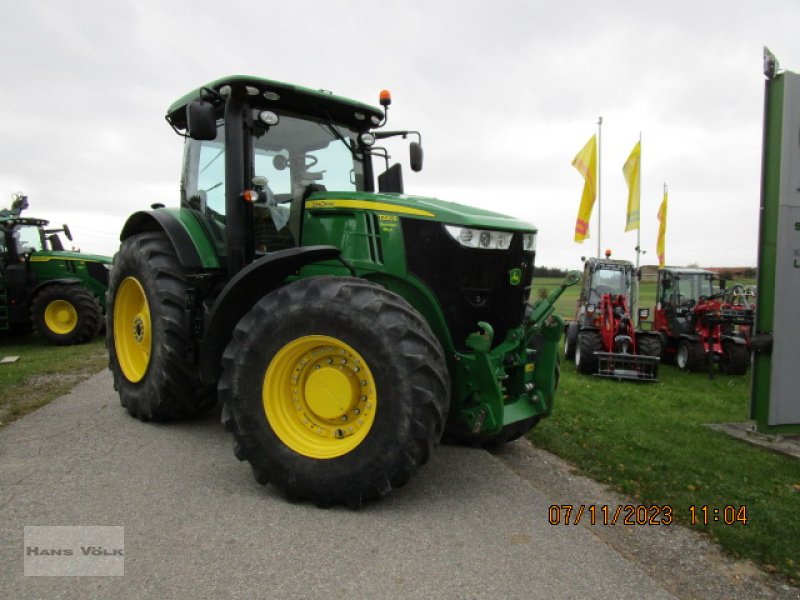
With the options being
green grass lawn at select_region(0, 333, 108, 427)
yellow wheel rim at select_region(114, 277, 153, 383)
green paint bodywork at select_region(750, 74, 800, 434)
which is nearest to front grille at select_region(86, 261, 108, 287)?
green grass lawn at select_region(0, 333, 108, 427)

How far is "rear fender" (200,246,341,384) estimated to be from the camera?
371 centimetres

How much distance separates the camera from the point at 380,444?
130 inches

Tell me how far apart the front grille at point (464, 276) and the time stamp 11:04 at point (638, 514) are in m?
1.20

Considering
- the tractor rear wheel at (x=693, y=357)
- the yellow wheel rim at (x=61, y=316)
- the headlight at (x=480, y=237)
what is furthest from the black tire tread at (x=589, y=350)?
the yellow wheel rim at (x=61, y=316)

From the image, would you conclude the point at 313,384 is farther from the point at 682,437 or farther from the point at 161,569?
the point at 682,437

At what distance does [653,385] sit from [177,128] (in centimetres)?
800

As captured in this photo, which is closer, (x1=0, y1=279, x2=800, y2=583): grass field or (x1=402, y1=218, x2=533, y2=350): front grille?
(x1=0, y1=279, x2=800, y2=583): grass field

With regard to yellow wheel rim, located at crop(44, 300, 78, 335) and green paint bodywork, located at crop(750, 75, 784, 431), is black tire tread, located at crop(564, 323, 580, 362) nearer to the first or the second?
green paint bodywork, located at crop(750, 75, 784, 431)

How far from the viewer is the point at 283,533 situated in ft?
10.1

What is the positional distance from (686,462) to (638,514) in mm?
1409

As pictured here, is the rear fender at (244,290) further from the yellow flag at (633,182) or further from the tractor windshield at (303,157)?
the yellow flag at (633,182)

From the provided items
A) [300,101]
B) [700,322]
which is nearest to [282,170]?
[300,101]

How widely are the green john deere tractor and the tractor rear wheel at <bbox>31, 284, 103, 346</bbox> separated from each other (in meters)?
7.07
